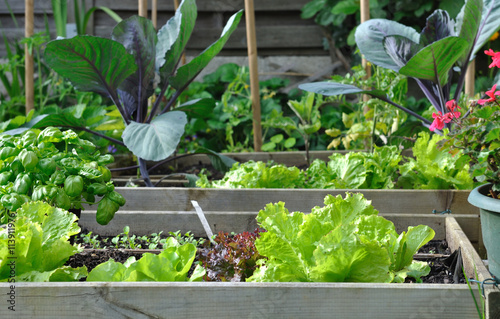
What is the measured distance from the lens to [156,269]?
96cm

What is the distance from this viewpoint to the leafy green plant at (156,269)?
3.14ft

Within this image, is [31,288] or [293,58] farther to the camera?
[293,58]

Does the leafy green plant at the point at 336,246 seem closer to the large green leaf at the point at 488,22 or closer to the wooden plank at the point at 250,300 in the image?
the wooden plank at the point at 250,300

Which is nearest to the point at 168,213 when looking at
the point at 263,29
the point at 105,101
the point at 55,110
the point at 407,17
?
the point at 55,110

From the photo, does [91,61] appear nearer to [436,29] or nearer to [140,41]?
[140,41]

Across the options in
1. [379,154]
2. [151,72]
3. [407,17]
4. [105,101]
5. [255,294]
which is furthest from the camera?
[407,17]

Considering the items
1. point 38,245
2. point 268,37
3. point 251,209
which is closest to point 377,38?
point 251,209

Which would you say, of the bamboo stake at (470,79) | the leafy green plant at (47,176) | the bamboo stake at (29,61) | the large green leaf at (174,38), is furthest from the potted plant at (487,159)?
the bamboo stake at (29,61)

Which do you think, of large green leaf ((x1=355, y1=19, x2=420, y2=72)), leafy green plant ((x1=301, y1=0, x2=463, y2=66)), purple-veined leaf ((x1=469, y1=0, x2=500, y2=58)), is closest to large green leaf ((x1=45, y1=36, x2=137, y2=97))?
large green leaf ((x1=355, y1=19, x2=420, y2=72))

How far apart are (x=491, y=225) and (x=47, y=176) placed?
1.00 meters

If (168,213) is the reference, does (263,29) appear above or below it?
above

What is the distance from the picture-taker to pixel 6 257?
96cm

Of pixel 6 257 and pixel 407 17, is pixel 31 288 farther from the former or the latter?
pixel 407 17

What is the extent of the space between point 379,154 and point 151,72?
954 mm
